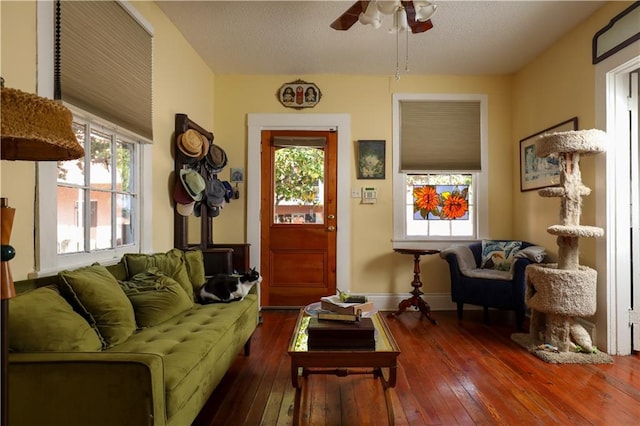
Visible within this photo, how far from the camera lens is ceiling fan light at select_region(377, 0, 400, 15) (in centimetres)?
243

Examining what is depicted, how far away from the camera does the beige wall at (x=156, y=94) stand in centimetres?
170

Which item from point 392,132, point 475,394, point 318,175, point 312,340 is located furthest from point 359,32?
point 475,394

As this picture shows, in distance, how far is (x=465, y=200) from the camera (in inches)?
179

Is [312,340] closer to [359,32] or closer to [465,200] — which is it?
[359,32]

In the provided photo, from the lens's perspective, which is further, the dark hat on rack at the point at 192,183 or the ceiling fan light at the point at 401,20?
the dark hat on rack at the point at 192,183

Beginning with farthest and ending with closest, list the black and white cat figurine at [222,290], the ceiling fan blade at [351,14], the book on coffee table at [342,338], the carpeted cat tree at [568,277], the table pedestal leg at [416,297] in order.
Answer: the table pedestal leg at [416,297] < the carpeted cat tree at [568,277] < the black and white cat figurine at [222,290] < the ceiling fan blade at [351,14] < the book on coffee table at [342,338]

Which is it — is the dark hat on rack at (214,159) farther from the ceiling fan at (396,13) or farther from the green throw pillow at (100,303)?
the green throw pillow at (100,303)

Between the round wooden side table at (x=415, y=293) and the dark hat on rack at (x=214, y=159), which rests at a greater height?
the dark hat on rack at (x=214, y=159)

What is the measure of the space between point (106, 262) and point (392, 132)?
10.8 ft

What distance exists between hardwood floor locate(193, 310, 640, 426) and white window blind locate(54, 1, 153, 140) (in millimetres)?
1861

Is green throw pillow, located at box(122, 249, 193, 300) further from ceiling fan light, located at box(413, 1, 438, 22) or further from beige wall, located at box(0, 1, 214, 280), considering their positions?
ceiling fan light, located at box(413, 1, 438, 22)

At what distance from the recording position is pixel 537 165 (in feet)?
13.1

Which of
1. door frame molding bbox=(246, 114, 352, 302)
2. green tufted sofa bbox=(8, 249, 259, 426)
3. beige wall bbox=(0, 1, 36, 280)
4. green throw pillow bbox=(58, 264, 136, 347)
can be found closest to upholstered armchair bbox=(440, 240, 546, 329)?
door frame molding bbox=(246, 114, 352, 302)

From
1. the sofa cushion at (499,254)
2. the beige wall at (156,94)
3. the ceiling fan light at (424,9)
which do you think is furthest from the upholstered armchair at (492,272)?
the beige wall at (156,94)
